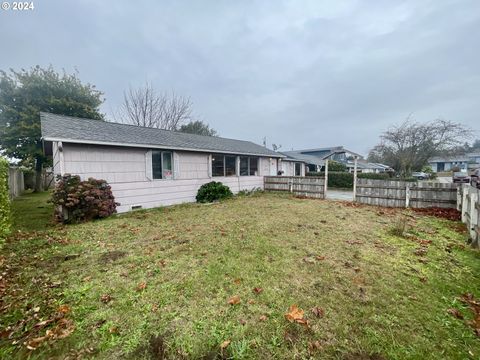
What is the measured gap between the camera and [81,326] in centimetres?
219

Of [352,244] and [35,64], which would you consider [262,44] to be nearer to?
[352,244]

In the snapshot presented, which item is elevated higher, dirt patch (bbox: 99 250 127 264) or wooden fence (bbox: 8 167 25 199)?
wooden fence (bbox: 8 167 25 199)

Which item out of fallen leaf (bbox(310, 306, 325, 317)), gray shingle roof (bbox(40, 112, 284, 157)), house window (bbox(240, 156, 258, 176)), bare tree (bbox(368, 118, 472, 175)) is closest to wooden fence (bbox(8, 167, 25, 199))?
gray shingle roof (bbox(40, 112, 284, 157))

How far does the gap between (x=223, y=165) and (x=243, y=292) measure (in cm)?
993

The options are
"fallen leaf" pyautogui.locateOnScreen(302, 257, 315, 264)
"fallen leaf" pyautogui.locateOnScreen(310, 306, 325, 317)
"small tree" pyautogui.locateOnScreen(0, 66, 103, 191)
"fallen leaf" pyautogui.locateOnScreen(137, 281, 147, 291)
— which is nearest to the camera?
"fallen leaf" pyautogui.locateOnScreen(310, 306, 325, 317)

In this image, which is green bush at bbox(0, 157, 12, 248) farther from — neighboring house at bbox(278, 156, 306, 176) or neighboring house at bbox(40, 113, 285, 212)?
neighboring house at bbox(278, 156, 306, 176)

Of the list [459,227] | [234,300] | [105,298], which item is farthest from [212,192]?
[459,227]

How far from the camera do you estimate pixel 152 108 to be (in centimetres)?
2223

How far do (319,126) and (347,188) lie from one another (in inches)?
591

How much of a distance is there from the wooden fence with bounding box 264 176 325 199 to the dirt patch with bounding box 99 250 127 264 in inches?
379

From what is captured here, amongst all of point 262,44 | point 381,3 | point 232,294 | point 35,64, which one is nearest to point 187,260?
point 232,294

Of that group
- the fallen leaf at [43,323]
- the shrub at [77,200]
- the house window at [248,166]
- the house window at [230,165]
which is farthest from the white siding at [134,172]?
the fallen leaf at [43,323]

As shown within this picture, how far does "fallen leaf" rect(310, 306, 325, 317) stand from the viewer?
2.30m

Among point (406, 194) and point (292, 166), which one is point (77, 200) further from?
point (292, 166)
